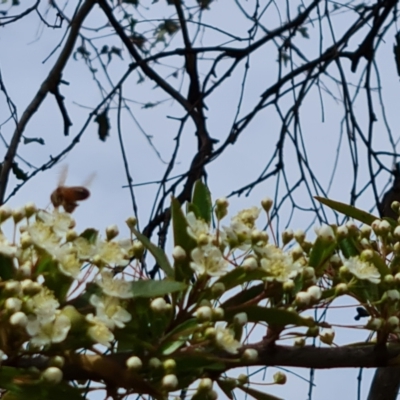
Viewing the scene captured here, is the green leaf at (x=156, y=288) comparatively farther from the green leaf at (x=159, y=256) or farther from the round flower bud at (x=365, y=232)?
the round flower bud at (x=365, y=232)

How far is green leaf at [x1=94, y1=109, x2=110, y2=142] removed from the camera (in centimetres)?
206

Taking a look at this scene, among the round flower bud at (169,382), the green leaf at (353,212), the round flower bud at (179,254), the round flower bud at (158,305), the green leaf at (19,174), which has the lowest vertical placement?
the round flower bud at (169,382)

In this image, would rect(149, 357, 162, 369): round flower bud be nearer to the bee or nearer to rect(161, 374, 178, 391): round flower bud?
rect(161, 374, 178, 391): round flower bud

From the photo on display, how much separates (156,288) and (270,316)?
0.09 meters

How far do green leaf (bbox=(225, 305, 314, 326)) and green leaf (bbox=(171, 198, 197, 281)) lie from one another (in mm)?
43

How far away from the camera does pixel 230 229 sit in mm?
644

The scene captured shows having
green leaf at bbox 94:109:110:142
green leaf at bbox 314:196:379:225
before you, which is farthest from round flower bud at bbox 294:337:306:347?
green leaf at bbox 94:109:110:142

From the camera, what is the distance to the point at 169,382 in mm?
553

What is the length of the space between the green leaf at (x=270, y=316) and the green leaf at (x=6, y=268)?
16 centimetres

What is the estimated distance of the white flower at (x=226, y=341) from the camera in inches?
22.6

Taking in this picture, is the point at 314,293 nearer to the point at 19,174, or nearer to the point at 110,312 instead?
the point at 110,312

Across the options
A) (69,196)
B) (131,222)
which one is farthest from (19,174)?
(131,222)

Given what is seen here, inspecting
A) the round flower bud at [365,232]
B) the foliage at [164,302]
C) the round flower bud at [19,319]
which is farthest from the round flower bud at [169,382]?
the round flower bud at [365,232]

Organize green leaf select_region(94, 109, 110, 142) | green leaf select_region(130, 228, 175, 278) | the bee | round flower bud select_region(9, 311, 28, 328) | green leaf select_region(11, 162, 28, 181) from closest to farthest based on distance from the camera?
round flower bud select_region(9, 311, 28, 328), green leaf select_region(130, 228, 175, 278), the bee, green leaf select_region(11, 162, 28, 181), green leaf select_region(94, 109, 110, 142)
